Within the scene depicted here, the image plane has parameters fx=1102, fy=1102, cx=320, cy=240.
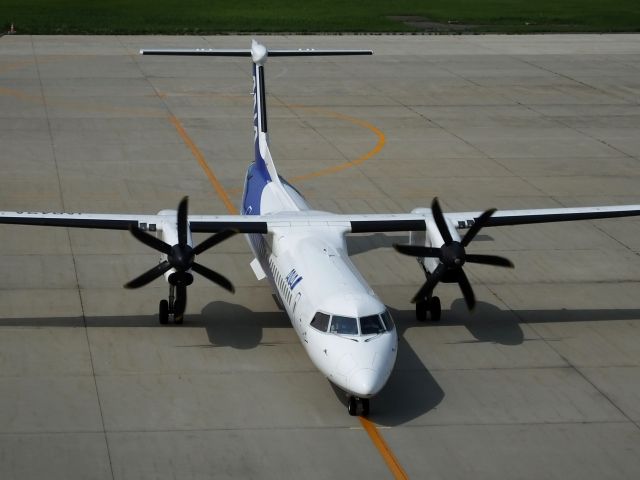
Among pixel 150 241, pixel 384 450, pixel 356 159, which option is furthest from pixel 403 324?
pixel 356 159

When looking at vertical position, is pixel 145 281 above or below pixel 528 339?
above

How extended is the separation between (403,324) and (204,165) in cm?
1631

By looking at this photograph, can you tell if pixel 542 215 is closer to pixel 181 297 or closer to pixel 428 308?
pixel 428 308

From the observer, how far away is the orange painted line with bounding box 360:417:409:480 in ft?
65.3

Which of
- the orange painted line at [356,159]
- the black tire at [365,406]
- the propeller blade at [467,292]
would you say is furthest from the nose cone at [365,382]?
the orange painted line at [356,159]

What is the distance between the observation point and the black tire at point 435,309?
88.0 ft

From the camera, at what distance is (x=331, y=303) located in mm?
22656

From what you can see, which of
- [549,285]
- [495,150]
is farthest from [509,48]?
[549,285]

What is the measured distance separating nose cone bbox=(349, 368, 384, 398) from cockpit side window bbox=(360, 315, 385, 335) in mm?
1051

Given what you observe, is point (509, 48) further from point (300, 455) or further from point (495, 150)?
point (300, 455)

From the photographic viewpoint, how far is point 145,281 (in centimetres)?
2412

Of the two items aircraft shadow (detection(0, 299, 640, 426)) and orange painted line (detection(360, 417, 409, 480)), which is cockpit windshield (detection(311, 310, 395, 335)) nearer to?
aircraft shadow (detection(0, 299, 640, 426))

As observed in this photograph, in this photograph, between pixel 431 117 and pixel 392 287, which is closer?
pixel 392 287

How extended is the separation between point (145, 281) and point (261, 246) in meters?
4.21
